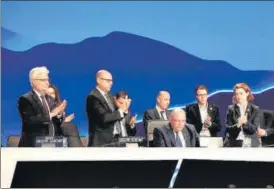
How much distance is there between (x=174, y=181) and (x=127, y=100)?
60.9 inches

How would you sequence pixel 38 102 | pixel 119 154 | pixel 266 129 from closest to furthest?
pixel 119 154, pixel 38 102, pixel 266 129

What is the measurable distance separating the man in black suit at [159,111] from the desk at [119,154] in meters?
1.15

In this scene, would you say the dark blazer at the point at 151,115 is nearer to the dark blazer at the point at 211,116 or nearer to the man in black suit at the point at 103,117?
the dark blazer at the point at 211,116

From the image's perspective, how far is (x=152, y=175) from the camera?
5.11 meters

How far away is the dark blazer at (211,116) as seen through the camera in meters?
6.23

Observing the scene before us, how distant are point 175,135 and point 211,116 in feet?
3.27

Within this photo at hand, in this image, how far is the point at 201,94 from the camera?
646 cm

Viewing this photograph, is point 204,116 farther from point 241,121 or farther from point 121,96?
point 121,96

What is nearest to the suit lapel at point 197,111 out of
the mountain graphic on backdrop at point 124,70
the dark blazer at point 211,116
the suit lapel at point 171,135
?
the dark blazer at point 211,116

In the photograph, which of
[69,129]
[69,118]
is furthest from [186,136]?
[69,118]

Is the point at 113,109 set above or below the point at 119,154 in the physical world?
above

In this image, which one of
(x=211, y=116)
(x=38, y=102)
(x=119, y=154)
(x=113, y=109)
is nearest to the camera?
(x=119, y=154)

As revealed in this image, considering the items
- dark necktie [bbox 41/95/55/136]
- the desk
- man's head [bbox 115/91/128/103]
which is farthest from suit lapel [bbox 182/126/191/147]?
dark necktie [bbox 41/95/55/136]

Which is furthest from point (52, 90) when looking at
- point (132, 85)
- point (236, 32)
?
point (236, 32)
